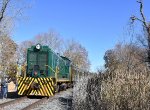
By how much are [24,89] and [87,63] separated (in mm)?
66897

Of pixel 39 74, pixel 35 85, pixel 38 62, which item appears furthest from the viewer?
pixel 38 62

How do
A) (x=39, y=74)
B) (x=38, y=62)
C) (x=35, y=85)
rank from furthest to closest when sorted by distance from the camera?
1. (x=38, y=62)
2. (x=39, y=74)
3. (x=35, y=85)

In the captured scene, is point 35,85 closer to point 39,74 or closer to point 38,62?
point 39,74

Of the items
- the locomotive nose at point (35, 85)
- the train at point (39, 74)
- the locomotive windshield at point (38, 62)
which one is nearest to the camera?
the locomotive nose at point (35, 85)

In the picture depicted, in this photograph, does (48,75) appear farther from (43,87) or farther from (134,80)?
(134,80)

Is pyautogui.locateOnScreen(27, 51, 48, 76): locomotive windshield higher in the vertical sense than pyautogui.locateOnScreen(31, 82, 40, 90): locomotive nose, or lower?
higher

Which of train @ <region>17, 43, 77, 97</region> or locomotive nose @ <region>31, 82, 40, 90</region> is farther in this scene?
train @ <region>17, 43, 77, 97</region>

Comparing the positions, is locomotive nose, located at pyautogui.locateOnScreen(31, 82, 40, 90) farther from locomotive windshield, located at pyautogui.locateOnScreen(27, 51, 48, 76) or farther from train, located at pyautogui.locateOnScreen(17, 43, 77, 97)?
locomotive windshield, located at pyautogui.locateOnScreen(27, 51, 48, 76)

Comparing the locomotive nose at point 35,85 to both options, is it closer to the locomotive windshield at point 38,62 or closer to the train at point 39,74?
the train at point 39,74

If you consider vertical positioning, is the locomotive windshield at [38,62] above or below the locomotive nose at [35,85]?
above

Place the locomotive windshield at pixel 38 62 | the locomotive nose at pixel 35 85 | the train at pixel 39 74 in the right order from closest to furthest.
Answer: the locomotive nose at pixel 35 85
the train at pixel 39 74
the locomotive windshield at pixel 38 62

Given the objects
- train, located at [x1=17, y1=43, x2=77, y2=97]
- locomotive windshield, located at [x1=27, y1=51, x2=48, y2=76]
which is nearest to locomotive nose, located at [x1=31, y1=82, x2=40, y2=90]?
train, located at [x1=17, y1=43, x2=77, y2=97]

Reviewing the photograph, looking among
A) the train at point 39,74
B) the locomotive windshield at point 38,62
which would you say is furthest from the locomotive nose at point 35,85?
the locomotive windshield at point 38,62

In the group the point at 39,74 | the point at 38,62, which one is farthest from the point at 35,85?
the point at 38,62
